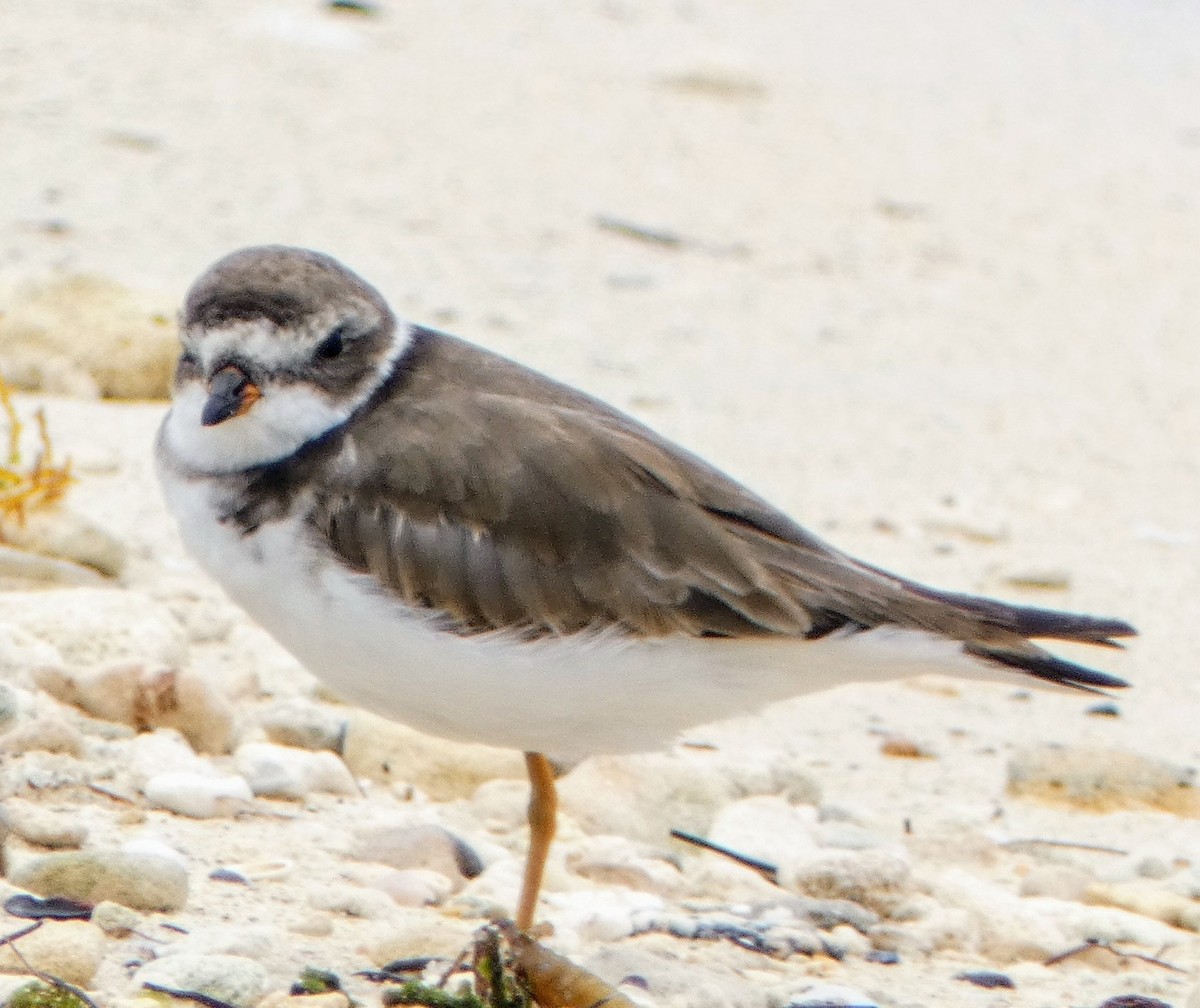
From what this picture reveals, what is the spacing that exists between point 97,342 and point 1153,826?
403 cm

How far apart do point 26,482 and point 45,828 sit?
1976 millimetres

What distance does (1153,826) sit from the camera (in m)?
5.84

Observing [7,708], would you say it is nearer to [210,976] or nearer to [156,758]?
[156,758]

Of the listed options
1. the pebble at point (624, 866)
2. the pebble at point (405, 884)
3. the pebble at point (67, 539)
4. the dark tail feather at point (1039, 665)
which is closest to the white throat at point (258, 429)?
the pebble at point (405, 884)

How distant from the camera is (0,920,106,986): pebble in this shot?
381 centimetres

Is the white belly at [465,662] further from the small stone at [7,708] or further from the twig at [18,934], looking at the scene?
the twig at [18,934]

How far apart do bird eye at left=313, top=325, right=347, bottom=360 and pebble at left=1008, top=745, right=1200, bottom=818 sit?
2.53 meters

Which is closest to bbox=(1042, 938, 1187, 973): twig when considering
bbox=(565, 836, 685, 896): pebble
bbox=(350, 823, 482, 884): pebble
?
bbox=(565, 836, 685, 896): pebble

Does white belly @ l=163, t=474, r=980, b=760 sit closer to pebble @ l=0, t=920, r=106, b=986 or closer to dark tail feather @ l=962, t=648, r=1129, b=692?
dark tail feather @ l=962, t=648, r=1129, b=692

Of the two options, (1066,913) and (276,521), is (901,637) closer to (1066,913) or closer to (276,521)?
(1066,913)

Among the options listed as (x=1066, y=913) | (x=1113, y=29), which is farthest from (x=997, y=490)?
(x=1113, y=29)

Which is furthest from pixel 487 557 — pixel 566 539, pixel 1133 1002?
pixel 1133 1002

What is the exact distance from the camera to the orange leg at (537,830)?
4.61 m

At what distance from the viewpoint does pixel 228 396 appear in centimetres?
436
